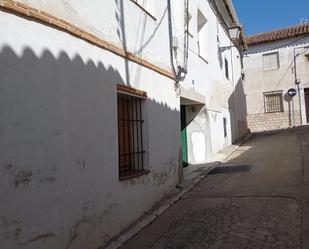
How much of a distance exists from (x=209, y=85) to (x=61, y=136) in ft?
28.2

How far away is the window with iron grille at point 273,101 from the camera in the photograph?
2303cm

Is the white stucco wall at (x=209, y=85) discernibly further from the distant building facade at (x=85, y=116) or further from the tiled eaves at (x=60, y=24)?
the tiled eaves at (x=60, y=24)

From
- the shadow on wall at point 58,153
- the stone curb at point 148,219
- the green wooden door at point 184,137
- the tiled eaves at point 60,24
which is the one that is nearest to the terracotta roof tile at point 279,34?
the green wooden door at point 184,137

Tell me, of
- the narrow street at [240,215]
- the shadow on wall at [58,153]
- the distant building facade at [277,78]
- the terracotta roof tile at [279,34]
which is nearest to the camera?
the shadow on wall at [58,153]

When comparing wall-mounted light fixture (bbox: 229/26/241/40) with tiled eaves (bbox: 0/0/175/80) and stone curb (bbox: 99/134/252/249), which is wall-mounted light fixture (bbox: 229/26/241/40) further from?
tiled eaves (bbox: 0/0/175/80)

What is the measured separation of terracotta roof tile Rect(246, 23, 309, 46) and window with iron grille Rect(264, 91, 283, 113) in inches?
134

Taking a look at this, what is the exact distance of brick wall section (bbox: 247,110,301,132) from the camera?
73.8ft

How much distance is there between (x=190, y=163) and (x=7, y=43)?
27.2 feet

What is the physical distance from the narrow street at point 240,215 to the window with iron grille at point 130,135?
94cm

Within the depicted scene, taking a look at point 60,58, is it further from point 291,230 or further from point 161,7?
point 161,7

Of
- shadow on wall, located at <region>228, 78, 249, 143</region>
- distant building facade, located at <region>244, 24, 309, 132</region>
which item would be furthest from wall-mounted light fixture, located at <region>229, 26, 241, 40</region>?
distant building facade, located at <region>244, 24, 309, 132</region>

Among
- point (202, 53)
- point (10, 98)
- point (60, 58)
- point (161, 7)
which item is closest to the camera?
point (10, 98)

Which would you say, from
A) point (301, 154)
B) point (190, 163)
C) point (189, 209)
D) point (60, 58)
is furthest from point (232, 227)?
point (301, 154)

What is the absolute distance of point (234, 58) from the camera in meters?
18.3
